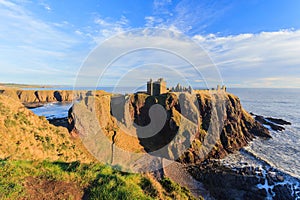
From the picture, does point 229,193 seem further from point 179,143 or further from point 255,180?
point 179,143

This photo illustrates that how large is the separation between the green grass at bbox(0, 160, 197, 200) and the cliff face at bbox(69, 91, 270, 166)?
17.4 m

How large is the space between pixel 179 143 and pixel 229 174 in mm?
9191

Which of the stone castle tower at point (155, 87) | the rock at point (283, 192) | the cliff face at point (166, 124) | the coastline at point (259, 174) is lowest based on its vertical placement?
the rock at point (283, 192)

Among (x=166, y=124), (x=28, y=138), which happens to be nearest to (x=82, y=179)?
(x=28, y=138)

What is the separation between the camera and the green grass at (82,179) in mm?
6684

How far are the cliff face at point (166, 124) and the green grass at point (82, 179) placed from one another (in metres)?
17.4

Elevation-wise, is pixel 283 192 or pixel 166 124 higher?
pixel 166 124

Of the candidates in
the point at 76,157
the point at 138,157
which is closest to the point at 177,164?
the point at 138,157

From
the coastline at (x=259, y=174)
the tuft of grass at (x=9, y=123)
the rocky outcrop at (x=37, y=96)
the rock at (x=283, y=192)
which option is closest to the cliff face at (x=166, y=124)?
the coastline at (x=259, y=174)

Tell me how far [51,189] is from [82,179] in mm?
1360

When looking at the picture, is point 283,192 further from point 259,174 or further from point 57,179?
point 57,179

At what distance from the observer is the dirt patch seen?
6.46 m

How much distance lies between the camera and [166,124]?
33500mm

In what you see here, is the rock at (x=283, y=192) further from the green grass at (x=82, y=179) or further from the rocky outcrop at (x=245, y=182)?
the green grass at (x=82, y=179)
